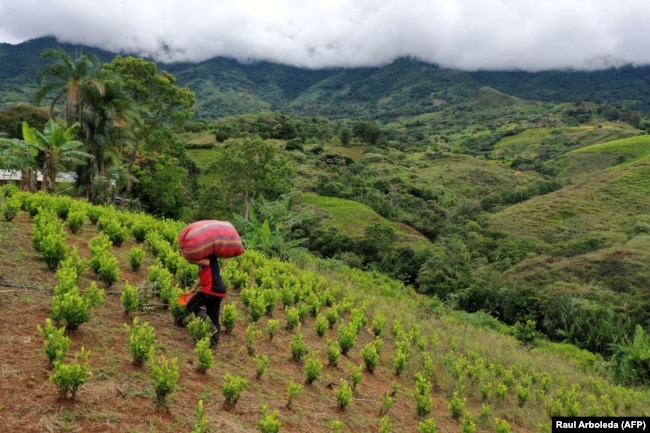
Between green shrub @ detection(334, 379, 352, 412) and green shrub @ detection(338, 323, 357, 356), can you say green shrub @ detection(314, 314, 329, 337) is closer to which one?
green shrub @ detection(338, 323, 357, 356)

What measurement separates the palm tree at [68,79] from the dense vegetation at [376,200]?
49 millimetres

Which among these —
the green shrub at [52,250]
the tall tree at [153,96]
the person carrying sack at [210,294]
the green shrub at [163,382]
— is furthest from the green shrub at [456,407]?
the tall tree at [153,96]

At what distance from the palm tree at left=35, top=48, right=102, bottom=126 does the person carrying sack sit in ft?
51.6

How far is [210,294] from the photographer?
5.55 metres

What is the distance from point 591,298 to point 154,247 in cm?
2276

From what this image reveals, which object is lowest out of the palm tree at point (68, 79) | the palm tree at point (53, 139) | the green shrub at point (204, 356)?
the green shrub at point (204, 356)

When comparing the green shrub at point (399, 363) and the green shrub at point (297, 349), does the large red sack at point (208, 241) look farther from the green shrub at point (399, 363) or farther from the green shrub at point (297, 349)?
the green shrub at point (399, 363)

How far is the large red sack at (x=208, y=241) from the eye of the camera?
17.8 ft

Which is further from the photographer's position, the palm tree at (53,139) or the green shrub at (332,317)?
the palm tree at (53,139)

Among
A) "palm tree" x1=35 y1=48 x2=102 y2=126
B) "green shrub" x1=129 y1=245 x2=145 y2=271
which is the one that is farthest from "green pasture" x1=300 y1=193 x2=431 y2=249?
"green shrub" x1=129 y1=245 x2=145 y2=271

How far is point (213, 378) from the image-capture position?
16.4 ft

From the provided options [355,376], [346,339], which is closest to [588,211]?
[346,339]

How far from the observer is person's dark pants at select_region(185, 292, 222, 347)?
18.5 feet

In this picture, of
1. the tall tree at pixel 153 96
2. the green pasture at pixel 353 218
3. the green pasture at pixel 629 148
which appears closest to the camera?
the tall tree at pixel 153 96
